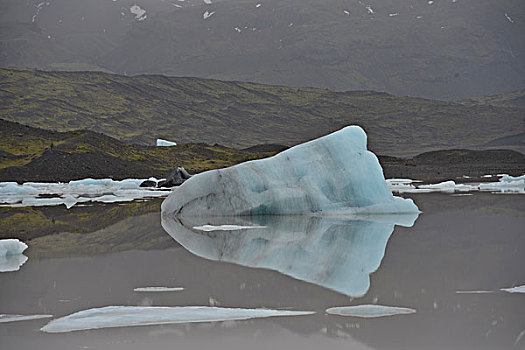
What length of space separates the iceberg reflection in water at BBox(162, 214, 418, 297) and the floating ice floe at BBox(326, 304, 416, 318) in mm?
492

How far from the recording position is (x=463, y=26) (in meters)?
199

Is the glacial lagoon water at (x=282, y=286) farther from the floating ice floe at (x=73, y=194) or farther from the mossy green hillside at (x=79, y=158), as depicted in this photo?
the mossy green hillside at (x=79, y=158)

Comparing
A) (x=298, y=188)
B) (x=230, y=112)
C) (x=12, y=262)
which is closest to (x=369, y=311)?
(x=12, y=262)

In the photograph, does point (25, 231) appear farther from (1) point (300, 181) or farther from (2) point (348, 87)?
(2) point (348, 87)

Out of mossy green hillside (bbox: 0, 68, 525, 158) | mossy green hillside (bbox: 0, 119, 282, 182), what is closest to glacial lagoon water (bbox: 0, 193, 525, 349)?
mossy green hillside (bbox: 0, 119, 282, 182)

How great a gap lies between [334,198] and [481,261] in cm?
587

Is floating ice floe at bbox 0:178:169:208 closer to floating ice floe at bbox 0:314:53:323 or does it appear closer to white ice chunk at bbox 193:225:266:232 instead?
white ice chunk at bbox 193:225:266:232

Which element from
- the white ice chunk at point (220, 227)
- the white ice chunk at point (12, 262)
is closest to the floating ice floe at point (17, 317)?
the white ice chunk at point (12, 262)

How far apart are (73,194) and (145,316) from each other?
694 inches

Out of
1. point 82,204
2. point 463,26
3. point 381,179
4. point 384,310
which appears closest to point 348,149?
point 381,179

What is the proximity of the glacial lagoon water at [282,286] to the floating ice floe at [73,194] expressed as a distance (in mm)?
7786

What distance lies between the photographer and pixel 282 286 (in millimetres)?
6215

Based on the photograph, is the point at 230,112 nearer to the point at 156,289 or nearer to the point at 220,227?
the point at 220,227

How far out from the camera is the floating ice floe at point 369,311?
5.16 m
